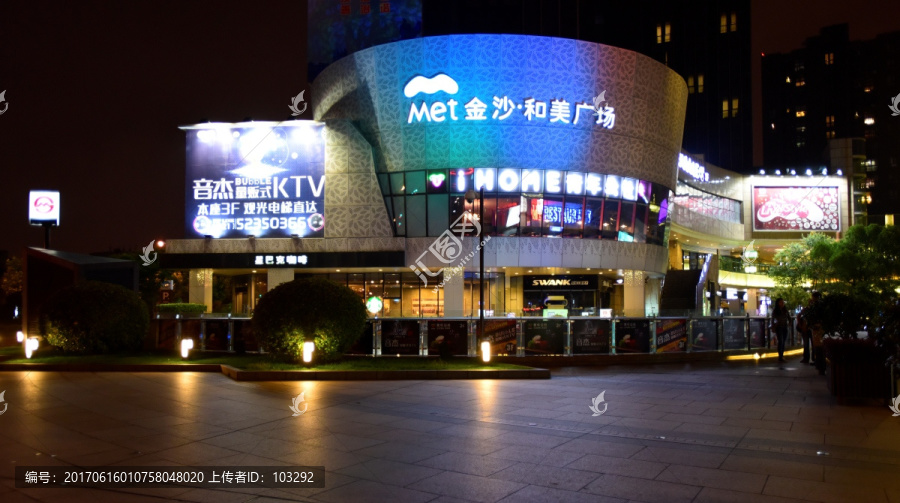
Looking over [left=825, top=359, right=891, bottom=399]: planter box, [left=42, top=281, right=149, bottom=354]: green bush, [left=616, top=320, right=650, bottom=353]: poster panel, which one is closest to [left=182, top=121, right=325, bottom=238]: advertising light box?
[left=42, top=281, right=149, bottom=354]: green bush

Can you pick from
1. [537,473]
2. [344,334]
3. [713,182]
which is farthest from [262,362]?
[713,182]

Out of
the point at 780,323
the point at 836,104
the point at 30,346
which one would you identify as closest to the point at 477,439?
the point at 780,323

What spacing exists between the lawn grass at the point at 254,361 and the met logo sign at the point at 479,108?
19906mm

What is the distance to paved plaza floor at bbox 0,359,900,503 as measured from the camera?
7.66m

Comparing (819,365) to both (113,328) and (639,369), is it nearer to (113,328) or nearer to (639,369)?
(639,369)

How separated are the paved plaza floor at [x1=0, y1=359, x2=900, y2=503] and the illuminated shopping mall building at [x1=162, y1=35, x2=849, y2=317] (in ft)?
78.1

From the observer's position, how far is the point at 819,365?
19391 mm

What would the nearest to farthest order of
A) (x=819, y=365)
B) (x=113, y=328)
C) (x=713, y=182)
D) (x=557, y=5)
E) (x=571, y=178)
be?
1. (x=819, y=365)
2. (x=113, y=328)
3. (x=571, y=178)
4. (x=713, y=182)
5. (x=557, y=5)

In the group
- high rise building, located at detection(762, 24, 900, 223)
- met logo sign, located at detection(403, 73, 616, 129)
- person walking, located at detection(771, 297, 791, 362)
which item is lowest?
person walking, located at detection(771, 297, 791, 362)

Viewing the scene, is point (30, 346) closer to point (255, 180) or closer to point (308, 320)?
point (308, 320)

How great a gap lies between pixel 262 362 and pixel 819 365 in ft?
49.3

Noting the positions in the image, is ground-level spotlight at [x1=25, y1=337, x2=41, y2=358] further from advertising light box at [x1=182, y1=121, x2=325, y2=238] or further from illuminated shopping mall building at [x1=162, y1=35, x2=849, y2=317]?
advertising light box at [x1=182, y1=121, x2=325, y2=238]

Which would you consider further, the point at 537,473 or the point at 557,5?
the point at 557,5

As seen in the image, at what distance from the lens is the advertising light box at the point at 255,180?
1697 inches
